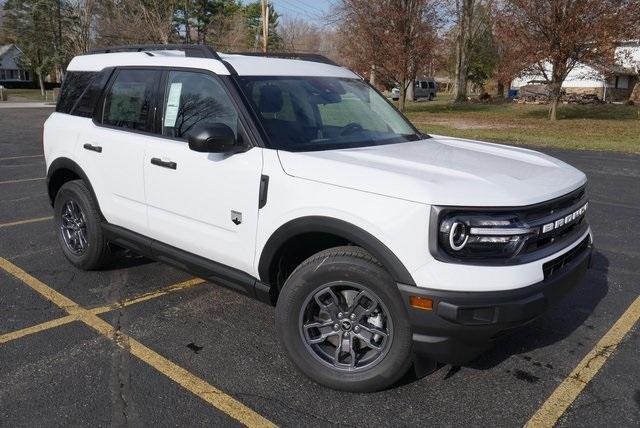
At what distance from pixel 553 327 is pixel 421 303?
1767 millimetres

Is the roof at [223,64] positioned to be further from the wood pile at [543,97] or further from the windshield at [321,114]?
the wood pile at [543,97]

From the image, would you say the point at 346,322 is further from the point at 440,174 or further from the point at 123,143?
the point at 123,143

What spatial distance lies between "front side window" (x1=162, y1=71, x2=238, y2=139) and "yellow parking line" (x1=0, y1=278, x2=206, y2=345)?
132 centimetres

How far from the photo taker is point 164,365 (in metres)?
3.37

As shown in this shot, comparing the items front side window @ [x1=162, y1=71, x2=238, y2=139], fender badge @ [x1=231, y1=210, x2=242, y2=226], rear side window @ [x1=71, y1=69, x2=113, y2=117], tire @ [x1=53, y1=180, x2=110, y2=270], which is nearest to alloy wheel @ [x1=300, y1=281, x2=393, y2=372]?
Result: fender badge @ [x1=231, y1=210, x2=242, y2=226]

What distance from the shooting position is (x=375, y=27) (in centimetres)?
2833

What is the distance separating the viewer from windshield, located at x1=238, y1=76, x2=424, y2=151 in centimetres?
350

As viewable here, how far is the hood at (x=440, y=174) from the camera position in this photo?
8.85 feet

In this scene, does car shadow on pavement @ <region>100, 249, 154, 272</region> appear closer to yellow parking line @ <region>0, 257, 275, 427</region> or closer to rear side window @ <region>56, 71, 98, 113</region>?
yellow parking line @ <region>0, 257, 275, 427</region>

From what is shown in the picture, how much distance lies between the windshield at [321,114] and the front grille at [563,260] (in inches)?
54.4

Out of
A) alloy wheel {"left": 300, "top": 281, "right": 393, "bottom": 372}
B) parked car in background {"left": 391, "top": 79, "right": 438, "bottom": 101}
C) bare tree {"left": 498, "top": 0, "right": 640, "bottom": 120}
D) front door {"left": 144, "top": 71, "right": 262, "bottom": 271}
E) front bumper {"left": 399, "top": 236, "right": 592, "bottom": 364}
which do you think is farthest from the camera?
parked car in background {"left": 391, "top": 79, "right": 438, "bottom": 101}

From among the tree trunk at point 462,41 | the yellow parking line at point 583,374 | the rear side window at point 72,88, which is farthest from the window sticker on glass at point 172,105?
the tree trunk at point 462,41

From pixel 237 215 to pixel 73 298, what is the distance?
181 cm

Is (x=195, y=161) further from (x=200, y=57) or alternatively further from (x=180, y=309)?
(x=180, y=309)
